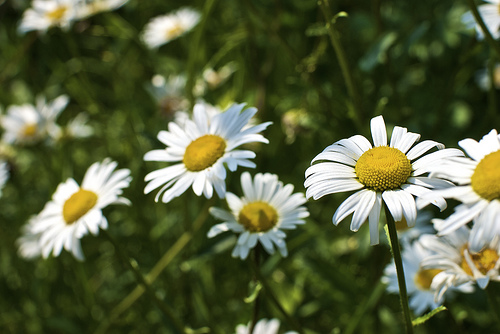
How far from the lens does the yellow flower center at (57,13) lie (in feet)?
7.37

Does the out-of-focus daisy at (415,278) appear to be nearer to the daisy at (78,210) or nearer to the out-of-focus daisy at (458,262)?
the out-of-focus daisy at (458,262)

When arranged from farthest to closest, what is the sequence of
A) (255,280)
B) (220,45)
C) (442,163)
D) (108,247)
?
(220,45) → (108,247) → (255,280) → (442,163)

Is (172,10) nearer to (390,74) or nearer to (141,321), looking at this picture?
(390,74)

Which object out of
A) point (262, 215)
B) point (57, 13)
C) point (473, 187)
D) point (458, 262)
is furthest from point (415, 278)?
point (57, 13)

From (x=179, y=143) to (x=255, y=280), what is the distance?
384mm

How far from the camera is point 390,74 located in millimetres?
1835

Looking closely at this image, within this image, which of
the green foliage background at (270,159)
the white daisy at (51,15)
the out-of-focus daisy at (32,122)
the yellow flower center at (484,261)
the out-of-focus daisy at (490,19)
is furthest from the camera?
the out-of-focus daisy at (32,122)

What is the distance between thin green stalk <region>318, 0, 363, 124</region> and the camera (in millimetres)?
1312

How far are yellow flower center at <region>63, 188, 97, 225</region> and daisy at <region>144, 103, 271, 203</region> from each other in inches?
8.1

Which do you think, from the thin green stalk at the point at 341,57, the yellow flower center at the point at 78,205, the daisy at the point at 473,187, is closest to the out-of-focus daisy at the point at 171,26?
the thin green stalk at the point at 341,57

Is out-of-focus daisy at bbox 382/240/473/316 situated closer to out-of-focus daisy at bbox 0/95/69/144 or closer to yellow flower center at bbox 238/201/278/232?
yellow flower center at bbox 238/201/278/232

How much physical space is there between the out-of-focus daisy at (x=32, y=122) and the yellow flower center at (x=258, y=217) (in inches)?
55.4

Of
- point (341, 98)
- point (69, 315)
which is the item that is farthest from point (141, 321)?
point (341, 98)

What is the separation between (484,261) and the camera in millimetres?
1081
